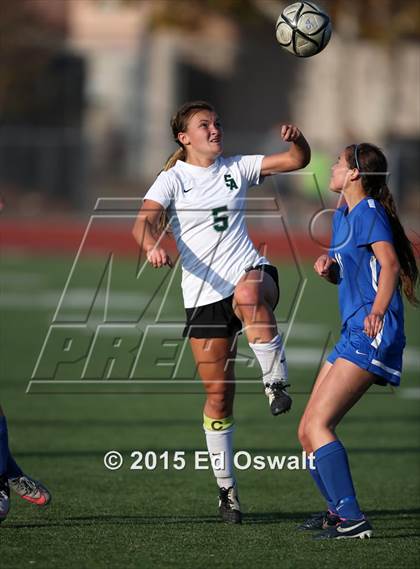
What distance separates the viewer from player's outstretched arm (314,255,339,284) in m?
5.88

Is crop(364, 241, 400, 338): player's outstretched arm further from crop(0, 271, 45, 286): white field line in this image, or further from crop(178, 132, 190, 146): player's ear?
crop(0, 271, 45, 286): white field line

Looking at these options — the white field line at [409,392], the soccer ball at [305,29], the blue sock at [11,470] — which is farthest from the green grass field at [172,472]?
the soccer ball at [305,29]

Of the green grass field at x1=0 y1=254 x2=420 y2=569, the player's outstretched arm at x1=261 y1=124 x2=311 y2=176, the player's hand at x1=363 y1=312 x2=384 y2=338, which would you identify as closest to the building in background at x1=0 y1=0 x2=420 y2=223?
the green grass field at x1=0 y1=254 x2=420 y2=569

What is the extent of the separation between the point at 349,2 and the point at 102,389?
21.1 meters

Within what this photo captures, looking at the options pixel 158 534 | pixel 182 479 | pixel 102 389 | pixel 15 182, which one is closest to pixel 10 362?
pixel 102 389

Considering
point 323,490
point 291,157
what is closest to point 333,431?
point 323,490

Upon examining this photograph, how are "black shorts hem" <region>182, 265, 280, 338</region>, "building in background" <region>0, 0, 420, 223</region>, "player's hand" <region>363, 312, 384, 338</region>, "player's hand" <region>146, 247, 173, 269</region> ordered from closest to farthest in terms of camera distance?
"player's hand" <region>363, 312, 384, 338</region>, "player's hand" <region>146, 247, 173, 269</region>, "black shorts hem" <region>182, 265, 280, 338</region>, "building in background" <region>0, 0, 420, 223</region>

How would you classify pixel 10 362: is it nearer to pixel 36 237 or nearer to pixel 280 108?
pixel 36 237

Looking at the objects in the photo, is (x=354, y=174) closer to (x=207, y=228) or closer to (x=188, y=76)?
(x=207, y=228)

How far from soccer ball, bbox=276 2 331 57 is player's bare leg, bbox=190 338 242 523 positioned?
1.68 meters

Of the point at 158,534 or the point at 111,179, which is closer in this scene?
the point at 158,534

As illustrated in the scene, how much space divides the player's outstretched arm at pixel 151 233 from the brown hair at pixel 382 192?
100cm

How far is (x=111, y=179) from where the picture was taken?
30.3 meters

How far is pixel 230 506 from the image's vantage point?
21.0ft
